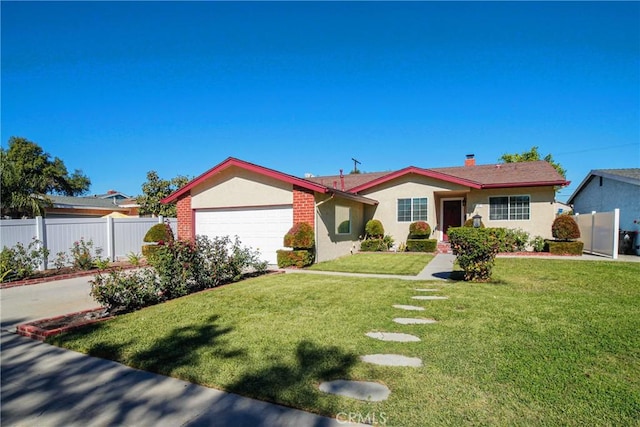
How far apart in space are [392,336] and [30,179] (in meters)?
25.7

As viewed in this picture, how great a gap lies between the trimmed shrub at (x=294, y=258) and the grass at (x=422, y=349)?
3.98 meters

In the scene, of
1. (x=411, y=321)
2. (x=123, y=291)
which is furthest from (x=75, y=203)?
(x=411, y=321)

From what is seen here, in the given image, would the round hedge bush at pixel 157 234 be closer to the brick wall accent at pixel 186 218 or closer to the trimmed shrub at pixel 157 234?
the trimmed shrub at pixel 157 234

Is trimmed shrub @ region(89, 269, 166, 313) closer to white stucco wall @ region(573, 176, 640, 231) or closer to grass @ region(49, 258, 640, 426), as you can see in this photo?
grass @ region(49, 258, 640, 426)

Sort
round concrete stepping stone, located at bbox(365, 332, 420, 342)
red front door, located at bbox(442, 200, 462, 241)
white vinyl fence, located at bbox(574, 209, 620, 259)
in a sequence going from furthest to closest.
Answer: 1. red front door, located at bbox(442, 200, 462, 241)
2. white vinyl fence, located at bbox(574, 209, 620, 259)
3. round concrete stepping stone, located at bbox(365, 332, 420, 342)

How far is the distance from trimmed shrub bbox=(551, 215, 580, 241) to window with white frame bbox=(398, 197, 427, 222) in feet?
18.0

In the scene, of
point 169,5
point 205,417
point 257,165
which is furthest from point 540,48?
point 205,417

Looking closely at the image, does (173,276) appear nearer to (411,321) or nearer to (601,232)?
(411,321)

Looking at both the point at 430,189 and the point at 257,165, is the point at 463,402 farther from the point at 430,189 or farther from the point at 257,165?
the point at 430,189

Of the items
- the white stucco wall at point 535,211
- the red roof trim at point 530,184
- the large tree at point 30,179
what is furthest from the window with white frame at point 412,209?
the large tree at point 30,179

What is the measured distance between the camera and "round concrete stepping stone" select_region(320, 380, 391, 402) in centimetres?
288

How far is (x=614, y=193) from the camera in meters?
17.5

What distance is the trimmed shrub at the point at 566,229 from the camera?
1432 centimetres
